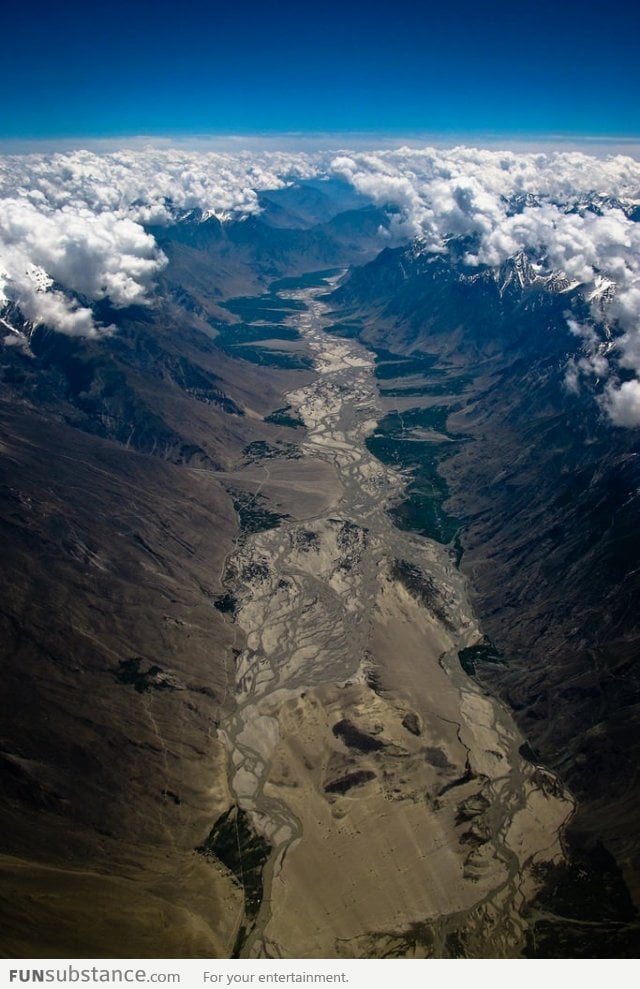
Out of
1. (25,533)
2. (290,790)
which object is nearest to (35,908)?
(290,790)

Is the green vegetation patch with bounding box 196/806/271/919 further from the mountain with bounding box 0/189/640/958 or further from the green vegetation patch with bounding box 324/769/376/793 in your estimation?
the green vegetation patch with bounding box 324/769/376/793

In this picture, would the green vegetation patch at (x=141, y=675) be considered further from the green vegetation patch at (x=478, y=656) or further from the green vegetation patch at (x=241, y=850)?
the green vegetation patch at (x=478, y=656)

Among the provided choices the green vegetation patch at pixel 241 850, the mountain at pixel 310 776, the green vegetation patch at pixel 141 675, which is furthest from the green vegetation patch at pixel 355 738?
the green vegetation patch at pixel 141 675

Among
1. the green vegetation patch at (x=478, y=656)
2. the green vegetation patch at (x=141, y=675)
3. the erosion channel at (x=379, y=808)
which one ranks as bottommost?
the green vegetation patch at (x=141, y=675)

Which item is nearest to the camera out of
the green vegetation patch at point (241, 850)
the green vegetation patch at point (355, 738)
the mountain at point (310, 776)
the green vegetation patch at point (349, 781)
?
the mountain at point (310, 776)

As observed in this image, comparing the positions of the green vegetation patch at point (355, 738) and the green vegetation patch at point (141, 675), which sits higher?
the green vegetation patch at point (355, 738)

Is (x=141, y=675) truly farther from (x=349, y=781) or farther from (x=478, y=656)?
(x=478, y=656)

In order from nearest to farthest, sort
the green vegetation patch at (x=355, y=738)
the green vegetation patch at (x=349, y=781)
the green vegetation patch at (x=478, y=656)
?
the green vegetation patch at (x=349, y=781)
the green vegetation patch at (x=355, y=738)
the green vegetation patch at (x=478, y=656)

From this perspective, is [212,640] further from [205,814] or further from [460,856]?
[460,856]

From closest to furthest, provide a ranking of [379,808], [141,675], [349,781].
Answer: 1. [379,808]
2. [349,781]
3. [141,675]

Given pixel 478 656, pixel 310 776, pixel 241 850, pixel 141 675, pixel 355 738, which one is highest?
pixel 478 656

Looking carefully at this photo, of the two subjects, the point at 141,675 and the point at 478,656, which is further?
the point at 478,656

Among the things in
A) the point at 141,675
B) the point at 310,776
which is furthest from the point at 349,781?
the point at 141,675
